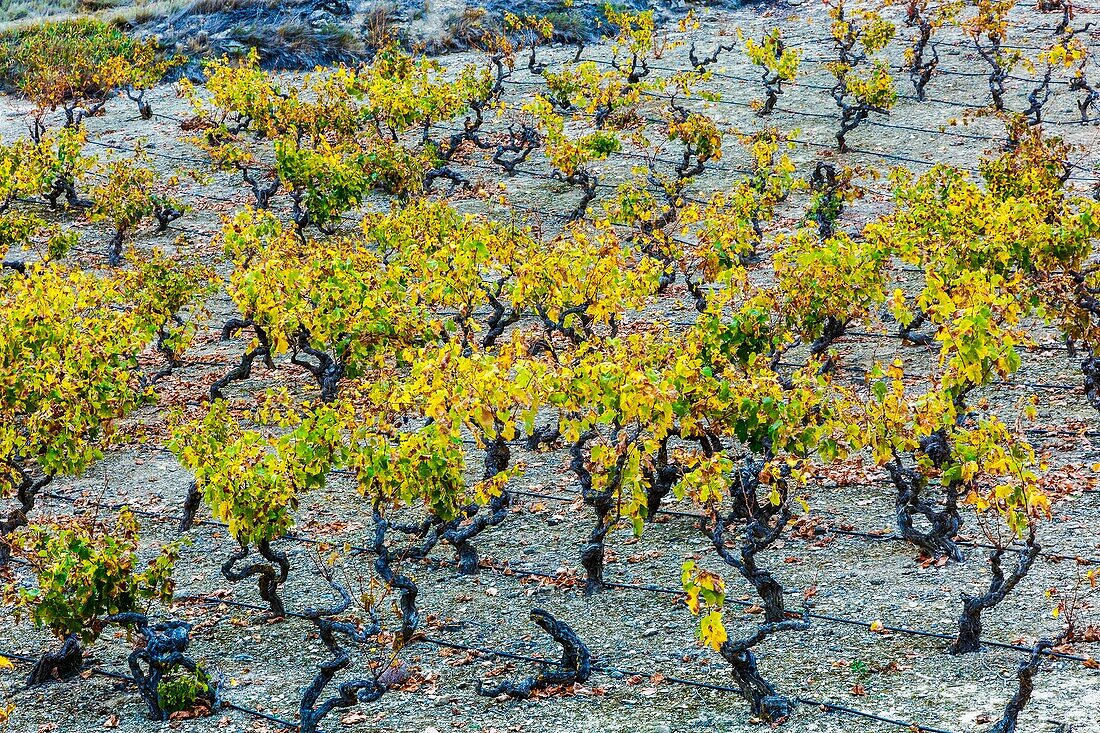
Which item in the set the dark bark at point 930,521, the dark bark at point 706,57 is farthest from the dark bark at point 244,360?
the dark bark at point 706,57

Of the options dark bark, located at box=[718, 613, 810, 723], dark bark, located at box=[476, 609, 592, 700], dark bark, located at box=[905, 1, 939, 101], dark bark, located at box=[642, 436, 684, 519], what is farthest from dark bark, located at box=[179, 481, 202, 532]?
dark bark, located at box=[905, 1, 939, 101]

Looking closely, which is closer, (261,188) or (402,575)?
(402,575)

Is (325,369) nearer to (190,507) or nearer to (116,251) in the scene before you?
(190,507)

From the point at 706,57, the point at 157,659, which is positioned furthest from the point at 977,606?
the point at 706,57

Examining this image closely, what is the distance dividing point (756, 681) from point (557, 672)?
157 cm

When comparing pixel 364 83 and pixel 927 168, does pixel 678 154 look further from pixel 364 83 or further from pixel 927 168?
pixel 364 83

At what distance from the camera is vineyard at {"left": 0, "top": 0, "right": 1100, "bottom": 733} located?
28.5 feet

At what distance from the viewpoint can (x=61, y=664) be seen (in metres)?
9.42

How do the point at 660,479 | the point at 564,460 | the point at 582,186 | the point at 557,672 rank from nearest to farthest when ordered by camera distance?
the point at 557,672 → the point at 660,479 → the point at 564,460 → the point at 582,186

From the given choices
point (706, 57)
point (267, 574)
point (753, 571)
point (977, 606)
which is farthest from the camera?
point (706, 57)

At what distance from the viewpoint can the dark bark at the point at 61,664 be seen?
929 cm

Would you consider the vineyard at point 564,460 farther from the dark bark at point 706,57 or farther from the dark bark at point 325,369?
the dark bark at point 706,57

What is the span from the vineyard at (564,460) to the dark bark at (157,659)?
0.09 feet

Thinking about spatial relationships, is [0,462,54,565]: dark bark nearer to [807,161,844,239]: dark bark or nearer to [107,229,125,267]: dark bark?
[107,229,125,267]: dark bark
